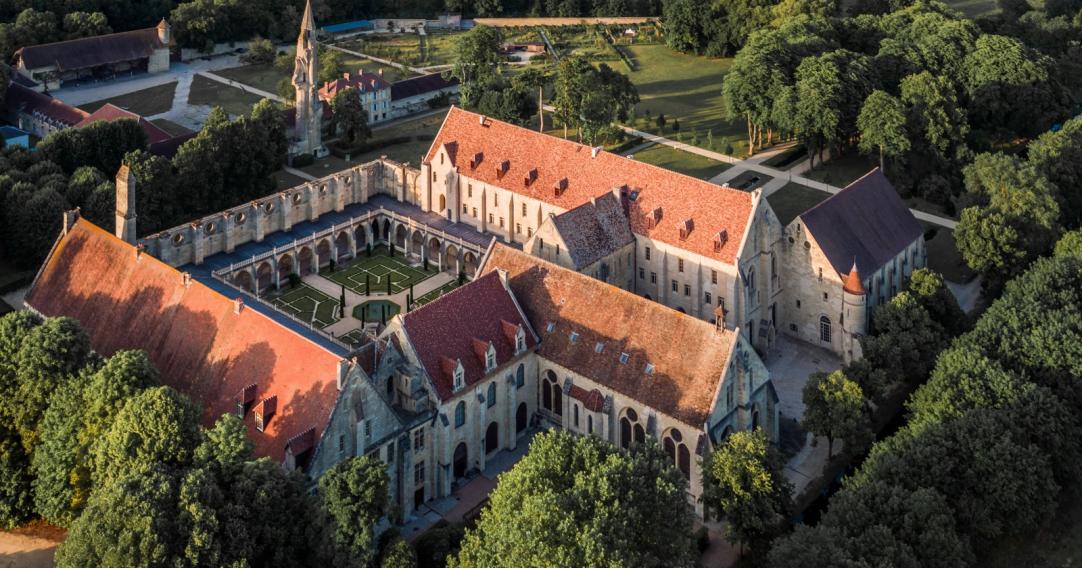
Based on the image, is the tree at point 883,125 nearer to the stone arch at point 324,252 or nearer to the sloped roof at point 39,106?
the stone arch at point 324,252

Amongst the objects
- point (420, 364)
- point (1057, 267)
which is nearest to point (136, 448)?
point (420, 364)

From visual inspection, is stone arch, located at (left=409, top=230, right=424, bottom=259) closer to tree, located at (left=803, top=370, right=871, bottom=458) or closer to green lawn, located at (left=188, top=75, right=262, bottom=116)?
tree, located at (left=803, top=370, right=871, bottom=458)

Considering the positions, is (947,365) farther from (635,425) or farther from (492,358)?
(492,358)

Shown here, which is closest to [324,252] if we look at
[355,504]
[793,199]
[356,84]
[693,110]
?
[356,84]

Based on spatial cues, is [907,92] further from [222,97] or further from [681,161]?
[222,97]

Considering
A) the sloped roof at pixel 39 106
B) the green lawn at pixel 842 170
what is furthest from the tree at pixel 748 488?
the sloped roof at pixel 39 106

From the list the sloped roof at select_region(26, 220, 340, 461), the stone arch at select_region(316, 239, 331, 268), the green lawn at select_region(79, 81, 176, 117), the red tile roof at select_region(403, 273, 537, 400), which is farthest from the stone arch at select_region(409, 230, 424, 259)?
the green lawn at select_region(79, 81, 176, 117)
